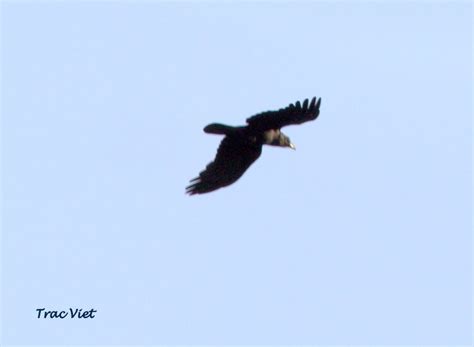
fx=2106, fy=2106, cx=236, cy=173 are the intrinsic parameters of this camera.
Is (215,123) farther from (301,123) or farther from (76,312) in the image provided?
(76,312)

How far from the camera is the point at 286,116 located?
79.5 feet

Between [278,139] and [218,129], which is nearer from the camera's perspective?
[218,129]

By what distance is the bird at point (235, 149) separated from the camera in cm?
2433

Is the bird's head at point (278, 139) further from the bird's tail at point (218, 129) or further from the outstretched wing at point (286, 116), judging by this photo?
the bird's tail at point (218, 129)

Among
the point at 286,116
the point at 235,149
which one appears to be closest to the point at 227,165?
the point at 235,149

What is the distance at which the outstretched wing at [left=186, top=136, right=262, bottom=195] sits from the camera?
80.4ft

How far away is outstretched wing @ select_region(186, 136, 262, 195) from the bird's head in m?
0.17

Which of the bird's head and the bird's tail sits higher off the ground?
the bird's head

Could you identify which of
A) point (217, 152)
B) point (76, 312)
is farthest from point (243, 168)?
point (76, 312)

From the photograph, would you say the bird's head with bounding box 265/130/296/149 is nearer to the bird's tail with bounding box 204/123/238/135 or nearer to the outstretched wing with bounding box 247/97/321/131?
the outstretched wing with bounding box 247/97/321/131

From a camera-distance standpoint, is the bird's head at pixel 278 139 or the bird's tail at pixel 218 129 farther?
the bird's head at pixel 278 139

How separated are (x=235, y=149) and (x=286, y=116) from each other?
74 cm

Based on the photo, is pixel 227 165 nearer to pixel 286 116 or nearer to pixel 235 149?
pixel 235 149

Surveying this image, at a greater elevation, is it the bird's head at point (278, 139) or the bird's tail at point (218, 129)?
the bird's head at point (278, 139)
